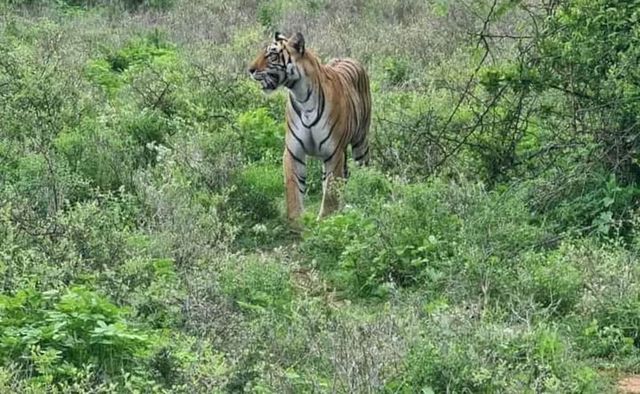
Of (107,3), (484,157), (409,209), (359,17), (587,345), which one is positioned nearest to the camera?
(587,345)

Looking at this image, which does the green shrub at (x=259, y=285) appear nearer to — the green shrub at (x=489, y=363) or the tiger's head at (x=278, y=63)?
the green shrub at (x=489, y=363)

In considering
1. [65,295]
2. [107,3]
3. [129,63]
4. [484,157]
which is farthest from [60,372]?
[107,3]

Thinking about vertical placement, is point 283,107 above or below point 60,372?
below

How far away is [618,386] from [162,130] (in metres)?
5.68

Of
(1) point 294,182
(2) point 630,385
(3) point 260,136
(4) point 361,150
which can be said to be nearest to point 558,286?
(2) point 630,385

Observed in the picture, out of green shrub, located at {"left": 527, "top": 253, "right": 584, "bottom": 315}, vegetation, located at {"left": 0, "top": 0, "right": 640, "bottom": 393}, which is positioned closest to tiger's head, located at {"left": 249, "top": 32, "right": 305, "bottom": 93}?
vegetation, located at {"left": 0, "top": 0, "right": 640, "bottom": 393}

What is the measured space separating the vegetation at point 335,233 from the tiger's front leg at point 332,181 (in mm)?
389

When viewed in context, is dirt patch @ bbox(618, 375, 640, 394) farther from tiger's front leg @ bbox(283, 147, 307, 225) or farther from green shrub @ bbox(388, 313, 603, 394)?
tiger's front leg @ bbox(283, 147, 307, 225)

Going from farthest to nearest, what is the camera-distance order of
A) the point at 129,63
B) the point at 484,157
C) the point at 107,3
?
1. the point at 107,3
2. the point at 129,63
3. the point at 484,157

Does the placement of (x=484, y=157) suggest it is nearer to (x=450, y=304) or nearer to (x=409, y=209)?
(x=409, y=209)

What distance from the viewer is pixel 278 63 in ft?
29.7

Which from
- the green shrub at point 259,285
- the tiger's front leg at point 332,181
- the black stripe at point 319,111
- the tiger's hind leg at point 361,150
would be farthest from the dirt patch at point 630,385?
the tiger's hind leg at point 361,150

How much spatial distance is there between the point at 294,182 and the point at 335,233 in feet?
4.51

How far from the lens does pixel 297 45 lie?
9.09 metres
